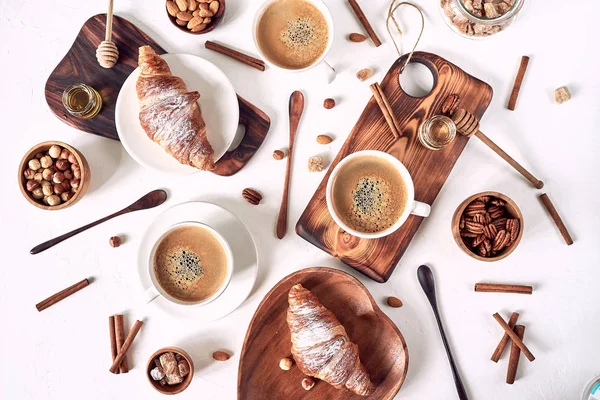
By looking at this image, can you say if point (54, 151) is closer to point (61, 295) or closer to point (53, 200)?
point (53, 200)

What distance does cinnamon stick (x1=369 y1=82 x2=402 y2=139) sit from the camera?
1.61 meters

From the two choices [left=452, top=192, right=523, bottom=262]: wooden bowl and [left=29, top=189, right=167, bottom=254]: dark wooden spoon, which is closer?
[left=452, top=192, right=523, bottom=262]: wooden bowl

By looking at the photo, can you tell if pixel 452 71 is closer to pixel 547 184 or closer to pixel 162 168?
pixel 547 184

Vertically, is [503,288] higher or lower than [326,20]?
lower

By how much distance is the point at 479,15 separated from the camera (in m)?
1.56

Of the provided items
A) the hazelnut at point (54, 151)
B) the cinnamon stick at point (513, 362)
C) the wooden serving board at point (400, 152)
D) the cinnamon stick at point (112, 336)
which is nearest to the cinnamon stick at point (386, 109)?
the wooden serving board at point (400, 152)

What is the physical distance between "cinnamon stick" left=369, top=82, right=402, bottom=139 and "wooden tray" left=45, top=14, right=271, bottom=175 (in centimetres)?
36

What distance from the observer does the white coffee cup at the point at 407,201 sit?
4.89 feet

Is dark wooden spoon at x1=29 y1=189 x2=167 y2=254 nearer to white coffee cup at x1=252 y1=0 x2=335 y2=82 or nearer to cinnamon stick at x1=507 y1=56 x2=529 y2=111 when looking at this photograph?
white coffee cup at x1=252 y1=0 x2=335 y2=82

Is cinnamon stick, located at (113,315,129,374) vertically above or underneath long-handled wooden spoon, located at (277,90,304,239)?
underneath

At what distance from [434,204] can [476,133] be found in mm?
264

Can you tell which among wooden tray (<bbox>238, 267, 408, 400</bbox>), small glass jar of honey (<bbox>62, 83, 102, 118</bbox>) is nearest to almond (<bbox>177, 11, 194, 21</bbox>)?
small glass jar of honey (<bbox>62, 83, 102, 118</bbox>)

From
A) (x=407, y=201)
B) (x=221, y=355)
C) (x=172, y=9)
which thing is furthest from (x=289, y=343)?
(x=172, y=9)

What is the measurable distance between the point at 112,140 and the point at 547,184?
57.9 inches
